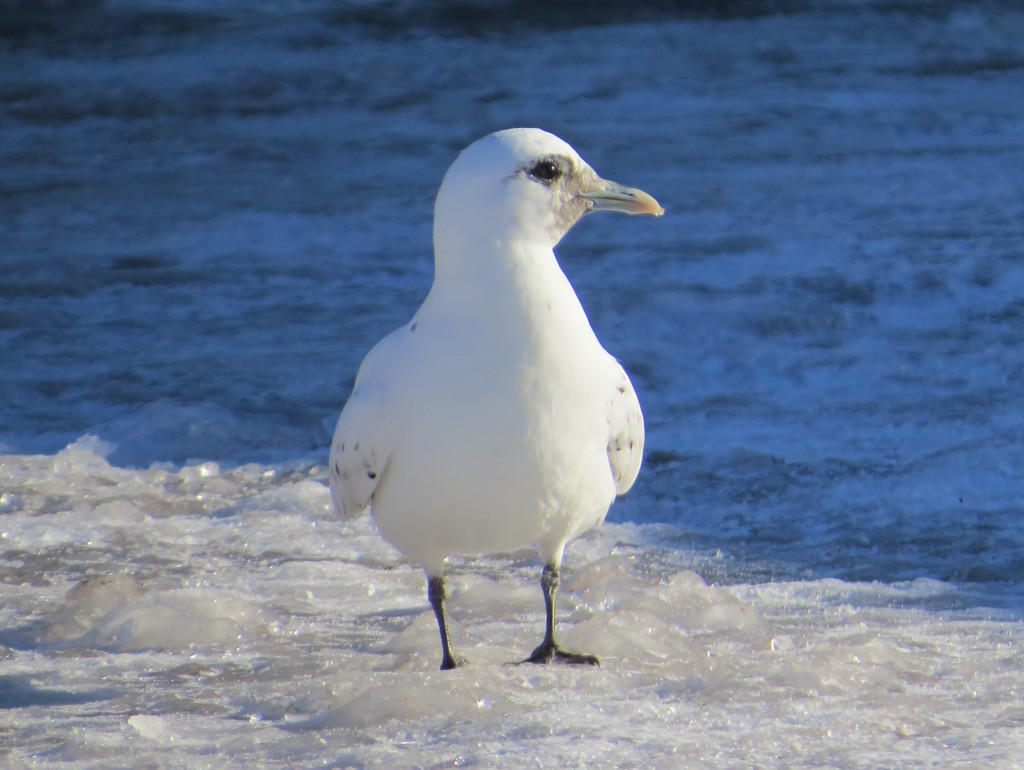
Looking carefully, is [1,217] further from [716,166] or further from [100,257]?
[716,166]

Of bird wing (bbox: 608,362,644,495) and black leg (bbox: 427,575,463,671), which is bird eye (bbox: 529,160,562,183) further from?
black leg (bbox: 427,575,463,671)

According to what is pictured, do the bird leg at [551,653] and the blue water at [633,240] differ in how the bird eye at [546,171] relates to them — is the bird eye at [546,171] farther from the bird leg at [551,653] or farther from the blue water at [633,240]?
the blue water at [633,240]

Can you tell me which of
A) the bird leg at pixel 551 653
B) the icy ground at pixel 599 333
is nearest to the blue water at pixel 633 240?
the icy ground at pixel 599 333

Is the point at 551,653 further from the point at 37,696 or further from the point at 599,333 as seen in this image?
the point at 599,333

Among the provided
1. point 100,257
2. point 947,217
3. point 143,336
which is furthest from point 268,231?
point 947,217

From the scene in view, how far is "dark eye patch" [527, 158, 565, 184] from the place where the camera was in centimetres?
286

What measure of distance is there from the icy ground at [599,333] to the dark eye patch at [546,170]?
94 centimetres

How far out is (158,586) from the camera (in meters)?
3.42

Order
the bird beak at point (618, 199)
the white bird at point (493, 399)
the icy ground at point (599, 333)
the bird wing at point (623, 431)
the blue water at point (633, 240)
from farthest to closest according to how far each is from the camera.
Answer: the blue water at point (633, 240), the bird beak at point (618, 199), the bird wing at point (623, 431), the white bird at point (493, 399), the icy ground at point (599, 333)

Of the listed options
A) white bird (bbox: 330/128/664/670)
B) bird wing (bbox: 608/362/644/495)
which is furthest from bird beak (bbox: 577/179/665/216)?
bird wing (bbox: 608/362/644/495)

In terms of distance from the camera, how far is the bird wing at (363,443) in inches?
109

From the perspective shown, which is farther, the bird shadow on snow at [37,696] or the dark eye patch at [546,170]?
the dark eye patch at [546,170]

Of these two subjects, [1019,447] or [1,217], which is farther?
[1,217]

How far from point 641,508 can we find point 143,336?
114 inches
